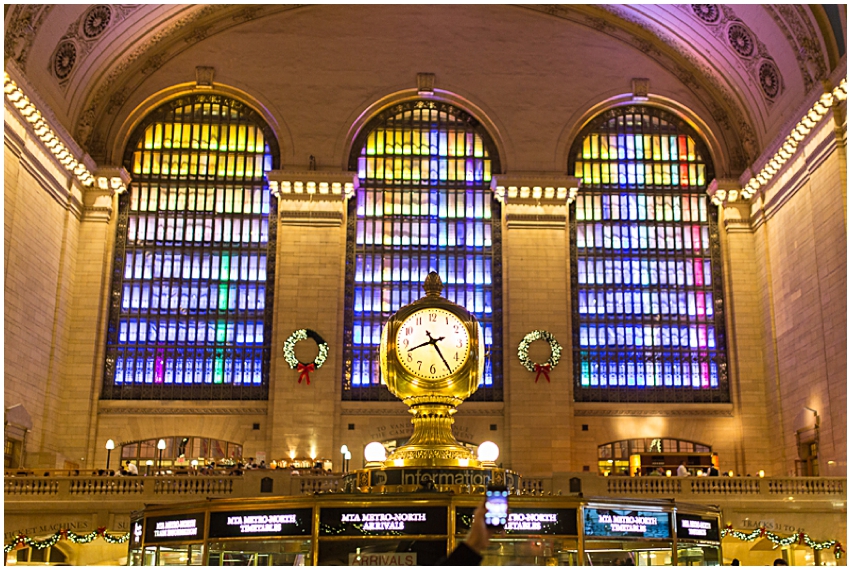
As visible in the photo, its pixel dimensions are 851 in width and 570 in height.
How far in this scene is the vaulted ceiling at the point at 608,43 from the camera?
102 feet

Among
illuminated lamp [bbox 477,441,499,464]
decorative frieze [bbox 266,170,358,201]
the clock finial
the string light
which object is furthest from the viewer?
decorative frieze [bbox 266,170,358,201]

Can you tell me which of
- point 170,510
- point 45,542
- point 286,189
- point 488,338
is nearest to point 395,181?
point 286,189

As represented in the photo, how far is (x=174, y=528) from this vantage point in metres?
6.44

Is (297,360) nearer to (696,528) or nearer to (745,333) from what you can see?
(745,333)

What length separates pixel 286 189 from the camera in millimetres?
36000

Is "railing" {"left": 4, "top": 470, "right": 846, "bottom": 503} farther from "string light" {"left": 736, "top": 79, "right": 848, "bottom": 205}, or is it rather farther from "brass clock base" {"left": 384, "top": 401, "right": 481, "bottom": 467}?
"brass clock base" {"left": 384, "top": 401, "right": 481, "bottom": 467}

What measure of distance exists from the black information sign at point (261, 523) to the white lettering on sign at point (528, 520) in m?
1.24

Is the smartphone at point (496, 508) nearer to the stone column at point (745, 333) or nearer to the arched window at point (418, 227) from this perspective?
the arched window at point (418, 227)

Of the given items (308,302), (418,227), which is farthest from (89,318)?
(418,227)

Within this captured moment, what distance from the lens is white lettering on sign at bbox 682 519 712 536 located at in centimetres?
633

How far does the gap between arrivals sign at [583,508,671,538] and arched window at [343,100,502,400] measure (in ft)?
95.0

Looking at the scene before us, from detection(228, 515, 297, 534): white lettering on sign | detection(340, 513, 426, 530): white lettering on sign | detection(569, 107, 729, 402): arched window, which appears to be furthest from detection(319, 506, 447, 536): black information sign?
detection(569, 107, 729, 402): arched window

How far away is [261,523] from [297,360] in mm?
28472

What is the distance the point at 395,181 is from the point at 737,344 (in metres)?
14.3
